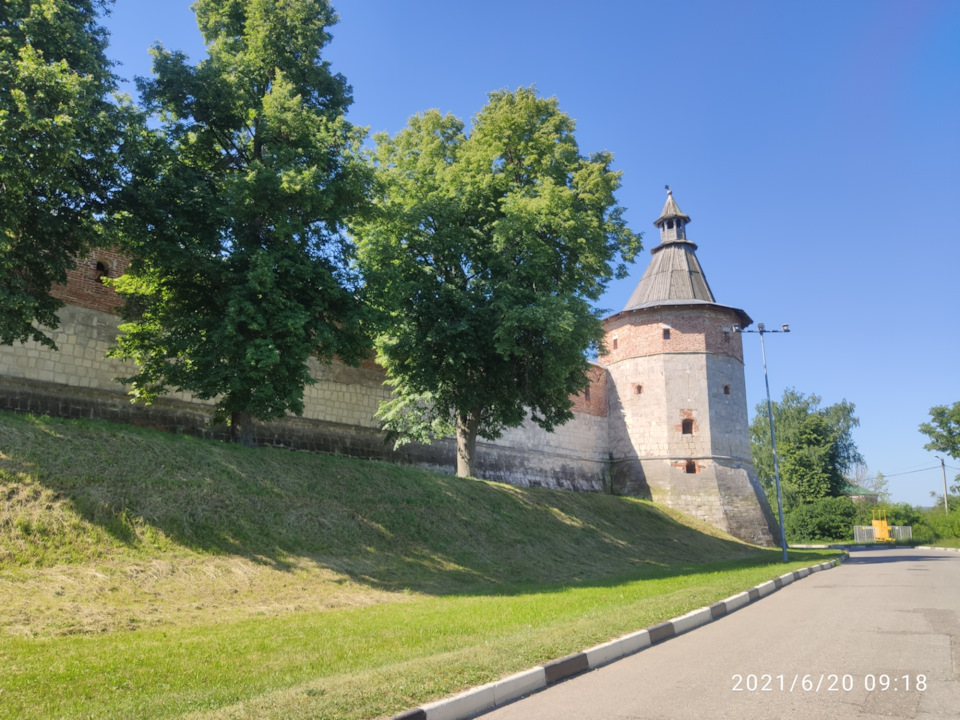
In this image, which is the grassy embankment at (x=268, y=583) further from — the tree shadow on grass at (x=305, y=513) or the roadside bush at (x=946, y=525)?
the roadside bush at (x=946, y=525)

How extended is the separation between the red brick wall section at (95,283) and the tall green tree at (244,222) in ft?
5.56

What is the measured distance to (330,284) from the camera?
13.2m

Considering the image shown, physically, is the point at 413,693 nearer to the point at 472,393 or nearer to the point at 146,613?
the point at 146,613

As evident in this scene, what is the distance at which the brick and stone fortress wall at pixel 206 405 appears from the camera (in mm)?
14281

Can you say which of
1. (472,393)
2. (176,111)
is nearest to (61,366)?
(176,111)

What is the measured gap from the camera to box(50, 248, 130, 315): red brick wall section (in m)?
14.9

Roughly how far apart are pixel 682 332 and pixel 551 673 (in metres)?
26.7

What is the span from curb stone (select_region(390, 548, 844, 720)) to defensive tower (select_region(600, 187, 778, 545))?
69.0 ft

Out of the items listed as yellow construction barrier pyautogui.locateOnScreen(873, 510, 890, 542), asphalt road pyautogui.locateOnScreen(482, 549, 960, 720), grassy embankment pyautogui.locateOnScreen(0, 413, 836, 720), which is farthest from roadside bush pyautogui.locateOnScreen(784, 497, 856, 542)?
asphalt road pyautogui.locateOnScreen(482, 549, 960, 720)

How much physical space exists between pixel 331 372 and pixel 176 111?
9.02 m

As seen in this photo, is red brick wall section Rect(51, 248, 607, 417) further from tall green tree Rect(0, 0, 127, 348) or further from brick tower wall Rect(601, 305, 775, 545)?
brick tower wall Rect(601, 305, 775, 545)

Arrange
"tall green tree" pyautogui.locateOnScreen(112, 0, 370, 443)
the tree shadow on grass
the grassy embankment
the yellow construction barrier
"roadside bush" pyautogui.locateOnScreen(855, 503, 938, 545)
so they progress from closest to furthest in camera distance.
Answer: the grassy embankment < the tree shadow on grass < "tall green tree" pyautogui.locateOnScreen(112, 0, 370, 443) < the yellow construction barrier < "roadside bush" pyautogui.locateOnScreen(855, 503, 938, 545)

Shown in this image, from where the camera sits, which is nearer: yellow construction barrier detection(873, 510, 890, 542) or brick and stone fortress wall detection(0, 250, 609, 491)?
brick and stone fortress wall detection(0, 250, 609, 491)
